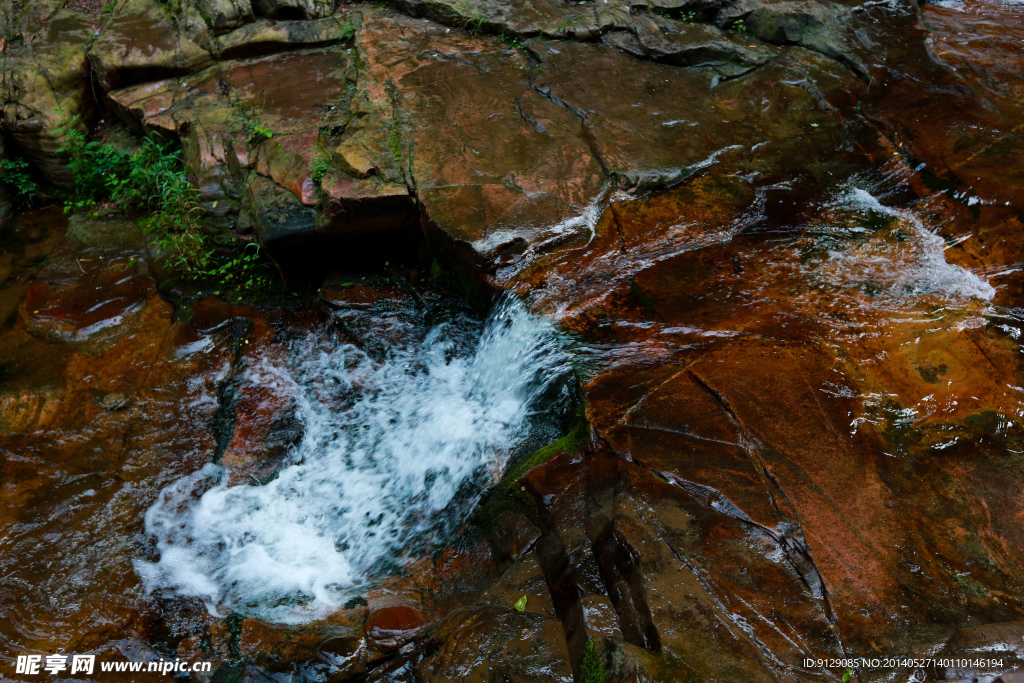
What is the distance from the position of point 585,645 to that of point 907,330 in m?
2.66

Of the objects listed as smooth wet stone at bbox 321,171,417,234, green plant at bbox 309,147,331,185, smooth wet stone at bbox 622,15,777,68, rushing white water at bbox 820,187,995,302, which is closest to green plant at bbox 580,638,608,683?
rushing white water at bbox 820,187,995,302

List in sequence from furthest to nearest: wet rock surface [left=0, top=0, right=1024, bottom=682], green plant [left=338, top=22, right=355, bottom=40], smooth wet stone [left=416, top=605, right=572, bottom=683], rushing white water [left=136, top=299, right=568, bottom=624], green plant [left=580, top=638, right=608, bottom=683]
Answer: green plant [left=338, top=22, right=355, bottom=40]
rushing white water [left=136, top=299, right=568, bottom=624]
wet rock surface [left=0, top=0, right=1024, bottom=682]
smooth wet stone [left=416, top=605, right=572, bottom=683]
green plant [left=580, top=638, right=608, bottom=683]

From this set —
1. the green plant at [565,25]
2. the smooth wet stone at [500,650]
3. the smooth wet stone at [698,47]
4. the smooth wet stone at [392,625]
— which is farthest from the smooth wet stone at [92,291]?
the smooth wet stone at [698,47]

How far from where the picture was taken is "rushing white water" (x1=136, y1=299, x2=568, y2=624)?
353 cm

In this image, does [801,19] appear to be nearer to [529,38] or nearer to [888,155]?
[888,155]

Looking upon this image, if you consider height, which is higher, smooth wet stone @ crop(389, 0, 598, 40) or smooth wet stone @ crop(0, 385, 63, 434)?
smooth wet stone @ crop(389, 0, 598, 40)

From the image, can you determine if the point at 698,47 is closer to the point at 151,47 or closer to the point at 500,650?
the point at 151,47

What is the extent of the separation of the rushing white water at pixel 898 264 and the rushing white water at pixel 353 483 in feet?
6.63

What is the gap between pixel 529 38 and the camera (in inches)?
234

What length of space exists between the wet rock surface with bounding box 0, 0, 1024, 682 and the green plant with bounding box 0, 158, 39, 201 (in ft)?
0.42

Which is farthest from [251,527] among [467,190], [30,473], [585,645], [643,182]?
[643,182]

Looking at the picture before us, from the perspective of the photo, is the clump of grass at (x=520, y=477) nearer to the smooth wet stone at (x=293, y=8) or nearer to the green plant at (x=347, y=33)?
the green plant at (x=347, y=33)

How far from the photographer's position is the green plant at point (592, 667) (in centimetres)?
226

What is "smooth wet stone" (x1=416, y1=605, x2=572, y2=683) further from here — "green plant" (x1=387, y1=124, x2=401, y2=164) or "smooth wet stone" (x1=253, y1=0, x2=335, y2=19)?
"smooth wet stone" (x1=253, y1=0, x2=335, y2=19)
